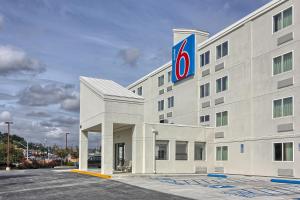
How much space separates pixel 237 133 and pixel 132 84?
26110mm

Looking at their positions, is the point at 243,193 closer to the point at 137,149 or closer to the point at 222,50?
the point at 137,149

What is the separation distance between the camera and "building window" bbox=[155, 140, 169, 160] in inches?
1195

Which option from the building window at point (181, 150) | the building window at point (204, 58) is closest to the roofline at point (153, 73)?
the building window at point (204, 58)

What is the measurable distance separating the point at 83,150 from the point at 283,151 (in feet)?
59.7

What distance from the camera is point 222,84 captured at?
3231 centimetres

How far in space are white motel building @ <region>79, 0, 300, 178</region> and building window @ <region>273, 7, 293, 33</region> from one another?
64 mm

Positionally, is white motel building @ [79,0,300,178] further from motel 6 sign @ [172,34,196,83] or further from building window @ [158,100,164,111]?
building window @ [158,100,164,111]

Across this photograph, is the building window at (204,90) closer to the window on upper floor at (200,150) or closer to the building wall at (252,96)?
the building wall at (252,96)

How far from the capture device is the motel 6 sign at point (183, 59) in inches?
1436

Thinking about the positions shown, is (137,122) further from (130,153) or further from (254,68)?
(254,68)

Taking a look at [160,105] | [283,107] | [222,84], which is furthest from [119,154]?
[283,107]

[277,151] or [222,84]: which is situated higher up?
[222,84]

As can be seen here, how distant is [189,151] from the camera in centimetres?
3197

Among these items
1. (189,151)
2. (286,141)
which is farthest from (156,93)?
(286,141)
